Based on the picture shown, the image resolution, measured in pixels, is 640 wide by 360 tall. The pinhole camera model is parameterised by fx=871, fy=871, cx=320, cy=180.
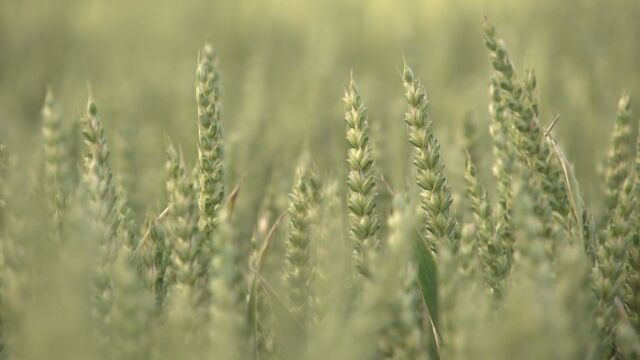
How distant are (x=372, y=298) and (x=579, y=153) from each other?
1098mm

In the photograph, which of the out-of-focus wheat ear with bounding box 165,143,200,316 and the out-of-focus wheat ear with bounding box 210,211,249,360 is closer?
the out-of-focus wheat ear with bounding box 210,211,249,360

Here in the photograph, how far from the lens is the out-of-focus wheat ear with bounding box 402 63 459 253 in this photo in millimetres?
720

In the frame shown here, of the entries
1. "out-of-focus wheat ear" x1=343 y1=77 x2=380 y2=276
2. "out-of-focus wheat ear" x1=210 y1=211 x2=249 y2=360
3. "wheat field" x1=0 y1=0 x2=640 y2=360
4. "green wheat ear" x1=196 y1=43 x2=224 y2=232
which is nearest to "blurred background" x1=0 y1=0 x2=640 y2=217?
"wheat field" x1=0 y1=0 x2=640 y2=360

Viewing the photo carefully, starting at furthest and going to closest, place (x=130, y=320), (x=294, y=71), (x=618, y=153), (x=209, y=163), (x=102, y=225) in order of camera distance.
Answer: (x=294, y=71) → (x=618, y=153) → (x=209, y=163) → (x=102, y=225) → (x=130, y=320)

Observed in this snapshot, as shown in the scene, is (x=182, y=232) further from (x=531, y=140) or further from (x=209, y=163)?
(x=531, y=140)

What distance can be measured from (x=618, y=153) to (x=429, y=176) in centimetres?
23

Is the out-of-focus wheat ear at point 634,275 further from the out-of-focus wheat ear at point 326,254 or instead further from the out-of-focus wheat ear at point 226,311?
the out-of-focus wheat ear at point 226,311

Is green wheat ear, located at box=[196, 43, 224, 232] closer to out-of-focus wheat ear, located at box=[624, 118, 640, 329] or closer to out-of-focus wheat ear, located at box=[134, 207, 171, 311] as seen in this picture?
out-of-focus wheat ear, located at box=[134, 207, 171, 311]

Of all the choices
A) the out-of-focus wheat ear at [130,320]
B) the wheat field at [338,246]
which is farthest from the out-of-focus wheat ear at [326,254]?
the out-of-focus wheat ear at [130,320]

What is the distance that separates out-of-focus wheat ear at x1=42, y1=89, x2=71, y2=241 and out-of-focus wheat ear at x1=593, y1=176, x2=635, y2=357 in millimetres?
445

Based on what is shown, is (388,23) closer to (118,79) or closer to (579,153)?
(118,79)

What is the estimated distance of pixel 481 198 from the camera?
77 cm

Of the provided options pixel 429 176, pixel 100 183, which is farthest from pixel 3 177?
pixel 429 176

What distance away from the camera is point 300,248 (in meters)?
0.78
